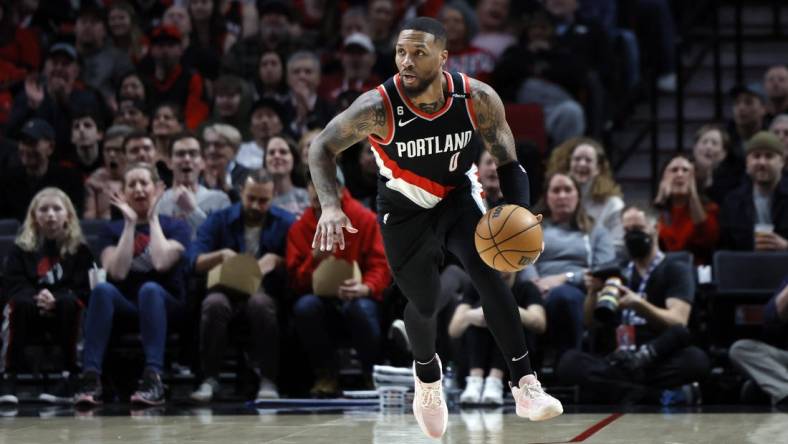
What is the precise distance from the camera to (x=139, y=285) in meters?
9.40

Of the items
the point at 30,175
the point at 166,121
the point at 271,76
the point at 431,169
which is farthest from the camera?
the point at 271,76

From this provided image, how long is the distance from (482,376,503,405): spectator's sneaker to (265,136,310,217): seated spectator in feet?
7.20

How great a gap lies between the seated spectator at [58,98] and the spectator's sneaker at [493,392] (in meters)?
4.58

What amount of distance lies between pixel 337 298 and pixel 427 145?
3.34 m

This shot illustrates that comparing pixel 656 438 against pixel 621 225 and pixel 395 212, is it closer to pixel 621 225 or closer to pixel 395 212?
pixel 395 212

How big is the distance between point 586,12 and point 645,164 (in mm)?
1671

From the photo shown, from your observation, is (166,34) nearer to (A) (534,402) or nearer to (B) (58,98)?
(B) (58,98)

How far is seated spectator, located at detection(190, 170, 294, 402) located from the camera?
9.07 m

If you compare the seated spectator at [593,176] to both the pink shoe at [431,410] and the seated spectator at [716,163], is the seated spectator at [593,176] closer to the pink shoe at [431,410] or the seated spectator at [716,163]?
the seated spectator at [716,163]

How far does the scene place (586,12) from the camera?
42.2 ft

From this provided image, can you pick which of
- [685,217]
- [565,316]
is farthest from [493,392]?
[685,217]

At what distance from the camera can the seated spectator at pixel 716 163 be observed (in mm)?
10117

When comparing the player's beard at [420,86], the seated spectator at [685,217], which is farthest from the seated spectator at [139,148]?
the player's beard at [420,86]

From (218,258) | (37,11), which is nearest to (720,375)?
(218,258)
